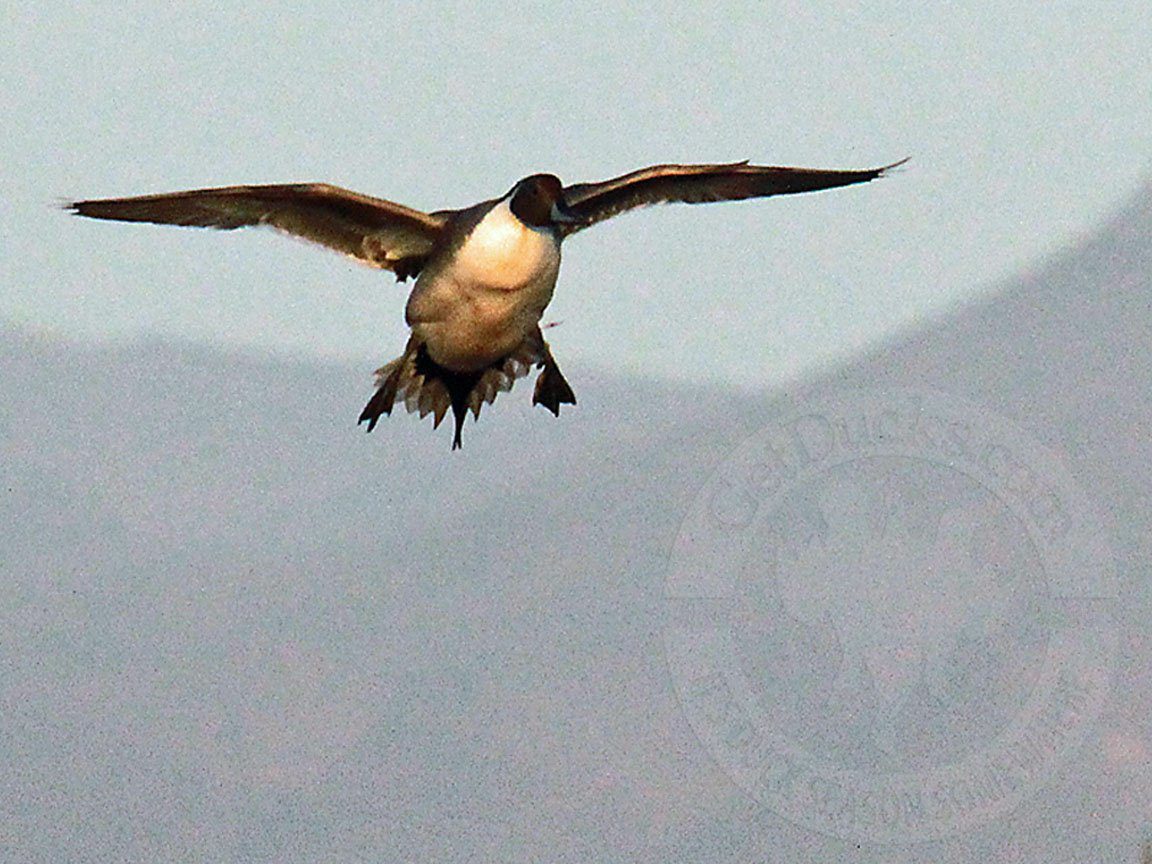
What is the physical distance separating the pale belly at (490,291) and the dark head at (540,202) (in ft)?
0.21

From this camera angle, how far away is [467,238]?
502 inches

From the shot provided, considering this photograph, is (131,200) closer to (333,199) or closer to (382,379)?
(333,199)

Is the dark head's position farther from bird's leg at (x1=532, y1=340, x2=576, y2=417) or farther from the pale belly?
bird's leg at (x1=532, y1=340, x2=576, y2=417)

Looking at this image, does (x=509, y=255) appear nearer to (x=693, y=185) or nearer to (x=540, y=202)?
(x=540, y=202)

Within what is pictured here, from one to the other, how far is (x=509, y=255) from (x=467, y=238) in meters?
0.44

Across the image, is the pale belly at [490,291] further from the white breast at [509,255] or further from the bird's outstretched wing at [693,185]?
the bird's outstretched wing at [693,185]

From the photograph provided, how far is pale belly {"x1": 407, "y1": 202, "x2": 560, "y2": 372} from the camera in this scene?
12.4m

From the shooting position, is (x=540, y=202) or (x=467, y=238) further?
(x=467, y=238)

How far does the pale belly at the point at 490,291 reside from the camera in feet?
40.8

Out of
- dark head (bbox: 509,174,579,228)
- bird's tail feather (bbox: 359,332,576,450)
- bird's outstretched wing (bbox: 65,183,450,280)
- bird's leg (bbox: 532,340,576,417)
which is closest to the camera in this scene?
dark head (bbox: 509,174,579,228)

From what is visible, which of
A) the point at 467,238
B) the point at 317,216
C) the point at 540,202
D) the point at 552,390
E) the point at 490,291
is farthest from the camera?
the point at 552,390

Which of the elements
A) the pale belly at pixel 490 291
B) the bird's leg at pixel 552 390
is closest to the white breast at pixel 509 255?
the pale belly at pixel 490 291

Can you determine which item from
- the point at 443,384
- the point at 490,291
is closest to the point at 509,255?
the point at 490,291

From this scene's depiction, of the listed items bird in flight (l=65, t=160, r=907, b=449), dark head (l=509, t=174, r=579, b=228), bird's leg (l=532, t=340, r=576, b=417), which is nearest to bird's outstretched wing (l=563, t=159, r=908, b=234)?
bird in flight (l=65, t=160, r=907, b=449)
